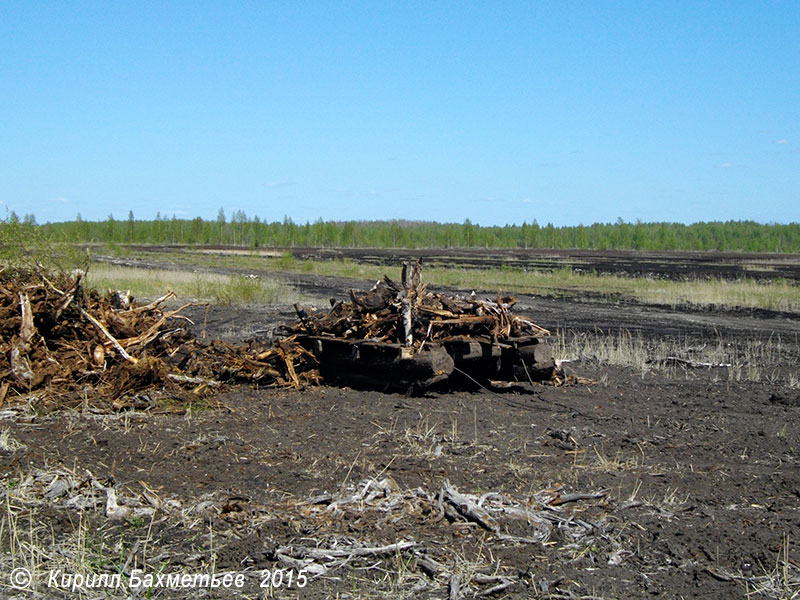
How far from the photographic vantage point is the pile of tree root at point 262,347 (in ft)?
29.5

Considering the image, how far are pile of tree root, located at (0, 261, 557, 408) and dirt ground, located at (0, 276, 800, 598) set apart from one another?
17.3 inches

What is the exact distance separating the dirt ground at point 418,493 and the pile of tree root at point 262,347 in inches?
17.3

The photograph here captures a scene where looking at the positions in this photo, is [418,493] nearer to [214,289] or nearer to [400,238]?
[214,289]

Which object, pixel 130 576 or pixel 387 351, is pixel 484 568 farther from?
pixel 387 351

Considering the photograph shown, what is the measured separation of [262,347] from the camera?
10727 millimetres

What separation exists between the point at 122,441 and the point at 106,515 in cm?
198

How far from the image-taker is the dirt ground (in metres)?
4.56

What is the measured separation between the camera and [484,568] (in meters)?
4.61

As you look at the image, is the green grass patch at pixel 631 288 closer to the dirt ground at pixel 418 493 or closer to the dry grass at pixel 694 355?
the dry grass at pixel 694 355

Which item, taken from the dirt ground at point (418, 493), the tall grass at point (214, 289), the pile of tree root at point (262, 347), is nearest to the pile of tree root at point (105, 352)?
the pile of tree root at point (262, 347)

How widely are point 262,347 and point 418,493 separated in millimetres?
5487

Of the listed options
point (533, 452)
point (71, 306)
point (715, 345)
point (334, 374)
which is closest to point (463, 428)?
point (533, 452)

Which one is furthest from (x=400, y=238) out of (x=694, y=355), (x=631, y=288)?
(x=694, y=355)

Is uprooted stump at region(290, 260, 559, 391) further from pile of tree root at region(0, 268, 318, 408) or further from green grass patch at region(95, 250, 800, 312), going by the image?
green grass patch at region(95, 250, 800, 312)
